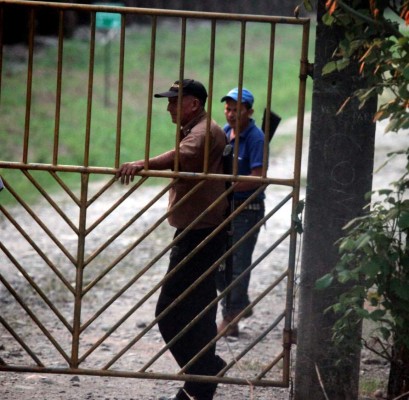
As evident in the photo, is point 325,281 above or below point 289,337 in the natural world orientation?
above

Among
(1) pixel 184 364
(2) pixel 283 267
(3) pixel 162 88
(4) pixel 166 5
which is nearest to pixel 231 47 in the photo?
(4) pixel 166 5

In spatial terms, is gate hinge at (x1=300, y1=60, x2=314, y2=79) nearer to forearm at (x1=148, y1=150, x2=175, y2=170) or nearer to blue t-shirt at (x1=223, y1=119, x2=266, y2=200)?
forearm at (x1=148, y1=150, x2=175, y2=170)

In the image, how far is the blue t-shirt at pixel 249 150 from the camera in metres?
6.66

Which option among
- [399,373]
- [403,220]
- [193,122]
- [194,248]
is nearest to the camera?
[403,220]

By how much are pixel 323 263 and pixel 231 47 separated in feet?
77.8

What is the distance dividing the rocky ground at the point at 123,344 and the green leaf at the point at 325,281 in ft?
2.15

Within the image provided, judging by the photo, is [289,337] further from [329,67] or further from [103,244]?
[329,67]

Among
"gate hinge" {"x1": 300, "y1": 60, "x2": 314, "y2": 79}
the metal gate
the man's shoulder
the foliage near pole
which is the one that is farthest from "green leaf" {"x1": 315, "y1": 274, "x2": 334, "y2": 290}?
the man's shoulder

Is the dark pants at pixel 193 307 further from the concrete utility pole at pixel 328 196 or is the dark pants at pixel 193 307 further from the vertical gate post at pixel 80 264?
the concrete utility pole at pixel 328 196

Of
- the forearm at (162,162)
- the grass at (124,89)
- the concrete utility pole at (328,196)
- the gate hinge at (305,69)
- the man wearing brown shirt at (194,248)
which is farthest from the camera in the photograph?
the grass at (124,89)

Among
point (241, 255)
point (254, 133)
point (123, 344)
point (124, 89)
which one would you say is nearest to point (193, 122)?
point (254, 133)

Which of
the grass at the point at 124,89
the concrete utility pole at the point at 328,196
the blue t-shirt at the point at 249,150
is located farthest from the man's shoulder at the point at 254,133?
the grass at the point at 124,89

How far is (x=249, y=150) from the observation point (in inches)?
263

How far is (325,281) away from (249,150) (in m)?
2.63
